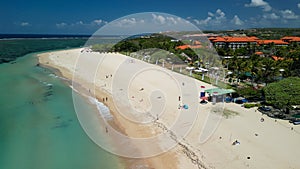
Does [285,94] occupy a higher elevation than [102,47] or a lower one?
lower

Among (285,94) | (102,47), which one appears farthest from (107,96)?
(102,47)

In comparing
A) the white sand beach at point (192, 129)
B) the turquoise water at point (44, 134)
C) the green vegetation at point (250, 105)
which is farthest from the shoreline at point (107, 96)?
the green vegetation at point (250, 105)

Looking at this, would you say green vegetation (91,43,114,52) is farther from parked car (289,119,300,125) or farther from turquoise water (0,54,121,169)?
parked car (289,119,300,125)

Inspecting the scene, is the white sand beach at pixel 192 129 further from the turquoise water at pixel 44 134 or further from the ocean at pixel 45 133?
the turquoise water at pixel 44 134

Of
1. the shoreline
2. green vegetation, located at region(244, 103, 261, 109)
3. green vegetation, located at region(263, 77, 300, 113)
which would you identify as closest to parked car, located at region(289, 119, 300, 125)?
green vegetation, located at region(263, 77, 300, 113)

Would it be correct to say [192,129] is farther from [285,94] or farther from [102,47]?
[102,47]

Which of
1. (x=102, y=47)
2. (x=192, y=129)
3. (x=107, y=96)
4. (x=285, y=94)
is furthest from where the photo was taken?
(x=102, y=47)

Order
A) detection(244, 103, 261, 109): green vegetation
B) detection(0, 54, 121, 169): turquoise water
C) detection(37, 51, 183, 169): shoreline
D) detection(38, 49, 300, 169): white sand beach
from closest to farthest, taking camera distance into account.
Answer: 1. detection(38, 49, 300, 169): white sand beach
2. detection(37, 51, 183, 169): shoreline
3. detection(0, 54, 121, 169): turquoise water
4. detection(244, 103, 261, 109): green vegetation
